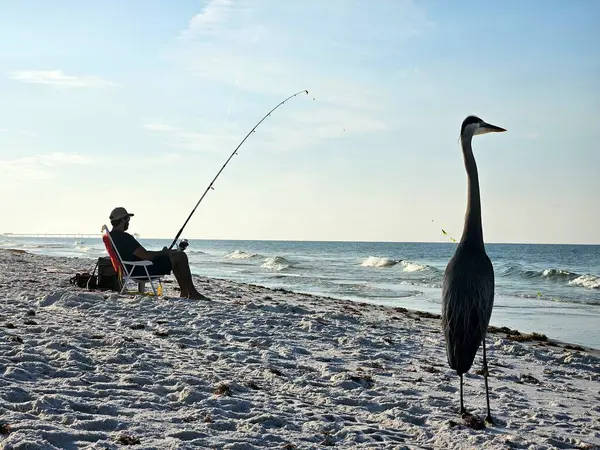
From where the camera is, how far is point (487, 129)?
566cm

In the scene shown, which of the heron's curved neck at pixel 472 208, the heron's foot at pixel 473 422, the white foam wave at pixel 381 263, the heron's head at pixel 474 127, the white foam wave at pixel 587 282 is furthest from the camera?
the white foam wave at pixel 381 263

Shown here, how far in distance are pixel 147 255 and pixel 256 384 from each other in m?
5.19

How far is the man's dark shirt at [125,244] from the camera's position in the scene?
10.2 metres

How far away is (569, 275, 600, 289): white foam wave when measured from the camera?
2617 centimetres

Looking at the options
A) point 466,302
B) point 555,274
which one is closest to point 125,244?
point 466,302

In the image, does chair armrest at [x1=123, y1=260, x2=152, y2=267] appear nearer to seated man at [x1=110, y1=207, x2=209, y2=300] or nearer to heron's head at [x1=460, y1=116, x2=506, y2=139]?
seated man at [x1=110, y1=207, x2=209, y2=300]

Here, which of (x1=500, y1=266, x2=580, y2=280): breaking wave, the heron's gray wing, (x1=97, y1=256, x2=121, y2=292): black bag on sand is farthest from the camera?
(x1=500, y1=266, x2=580, y2=280): breaking wave

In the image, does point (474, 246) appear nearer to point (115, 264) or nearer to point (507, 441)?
point (507, 441)

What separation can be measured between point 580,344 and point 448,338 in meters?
5.86

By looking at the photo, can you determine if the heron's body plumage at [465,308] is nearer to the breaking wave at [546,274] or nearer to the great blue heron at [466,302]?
the great blue heron at [466,302]

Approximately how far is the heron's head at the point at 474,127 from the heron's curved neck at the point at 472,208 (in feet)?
0.52

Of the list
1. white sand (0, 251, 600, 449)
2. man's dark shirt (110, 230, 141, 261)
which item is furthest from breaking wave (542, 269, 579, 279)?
man's dark shirt (110, 230, 141, 261)

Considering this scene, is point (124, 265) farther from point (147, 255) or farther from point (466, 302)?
point (466, 302)

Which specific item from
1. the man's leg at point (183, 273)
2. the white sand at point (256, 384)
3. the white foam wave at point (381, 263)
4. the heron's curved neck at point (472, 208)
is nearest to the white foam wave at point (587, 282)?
the white foam wave at point (381, 263)
